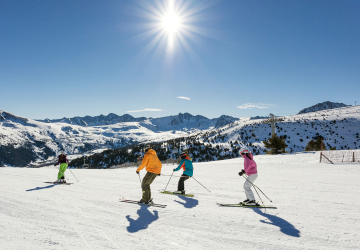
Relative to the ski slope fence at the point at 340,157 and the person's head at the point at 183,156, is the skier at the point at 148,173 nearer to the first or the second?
the person's head at the point at 183,156

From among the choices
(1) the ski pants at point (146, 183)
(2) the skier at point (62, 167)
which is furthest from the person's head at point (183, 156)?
(2) the skier at point (62, 167)

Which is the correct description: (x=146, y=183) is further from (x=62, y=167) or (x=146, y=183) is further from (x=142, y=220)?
(x=62, y=167)

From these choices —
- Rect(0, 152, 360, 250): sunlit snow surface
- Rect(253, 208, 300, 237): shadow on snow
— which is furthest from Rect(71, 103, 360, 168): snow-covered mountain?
Rect(253, 208, 300, 237): shadow on snow

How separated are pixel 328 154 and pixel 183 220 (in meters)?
24.1

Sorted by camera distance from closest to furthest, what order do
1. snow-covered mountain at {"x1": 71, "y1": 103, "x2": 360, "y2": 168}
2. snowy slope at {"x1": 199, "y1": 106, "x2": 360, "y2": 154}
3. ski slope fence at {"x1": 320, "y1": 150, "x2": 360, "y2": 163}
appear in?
ski slope fence at {"x1": 320, "y1": 150, "x2": 360, "y2": 163}
snowy slope at {"x1": 199, "y1": 106, "x2": 360, "y2": 154}
snow-covered mountain at {"x1": 71, "y1": 103, "x2": 360, "y2": 168}

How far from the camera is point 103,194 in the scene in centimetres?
902

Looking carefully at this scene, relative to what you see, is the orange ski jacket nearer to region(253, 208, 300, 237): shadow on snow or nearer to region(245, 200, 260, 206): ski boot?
region(245, 200, 260, 206): ski boot

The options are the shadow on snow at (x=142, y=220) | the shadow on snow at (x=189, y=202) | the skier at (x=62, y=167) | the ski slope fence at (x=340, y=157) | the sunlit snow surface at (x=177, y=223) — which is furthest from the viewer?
the ski slope fence at (x=340, y=157)

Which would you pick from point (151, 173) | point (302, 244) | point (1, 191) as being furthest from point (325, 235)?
point (1, 191)

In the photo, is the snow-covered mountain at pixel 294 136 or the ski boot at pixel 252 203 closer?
the ski boot at pixel 252 203

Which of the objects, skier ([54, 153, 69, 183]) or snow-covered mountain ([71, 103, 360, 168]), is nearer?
skier ([54, 153, 69, 183])

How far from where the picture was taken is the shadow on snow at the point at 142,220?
206 inches

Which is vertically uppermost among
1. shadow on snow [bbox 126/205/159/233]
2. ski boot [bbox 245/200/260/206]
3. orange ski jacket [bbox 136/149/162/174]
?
orange ski jacket [bbox 136/149/162/174]

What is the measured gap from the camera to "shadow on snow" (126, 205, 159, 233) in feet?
17.2
